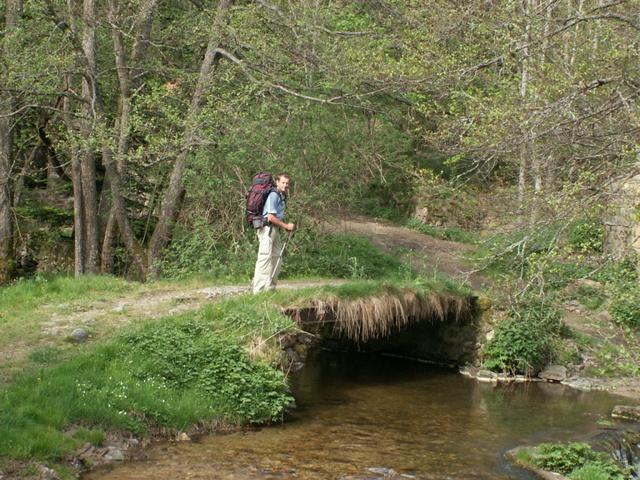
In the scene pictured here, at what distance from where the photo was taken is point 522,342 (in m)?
15.9

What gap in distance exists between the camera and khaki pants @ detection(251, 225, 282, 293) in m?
12.8

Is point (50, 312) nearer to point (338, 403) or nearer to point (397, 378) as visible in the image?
point (338, 403)

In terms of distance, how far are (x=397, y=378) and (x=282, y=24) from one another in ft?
25.4

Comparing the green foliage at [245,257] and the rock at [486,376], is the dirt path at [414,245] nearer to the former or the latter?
the green foliage at [245,257]

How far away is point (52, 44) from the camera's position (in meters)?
17.6

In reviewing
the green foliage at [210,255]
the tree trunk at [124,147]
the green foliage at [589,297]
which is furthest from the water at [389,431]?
the tree trunk at [124,147]

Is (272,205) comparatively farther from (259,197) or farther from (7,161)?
(7,161)

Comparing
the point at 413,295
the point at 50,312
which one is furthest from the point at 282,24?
the point at 50,312

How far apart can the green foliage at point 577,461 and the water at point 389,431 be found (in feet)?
1.55

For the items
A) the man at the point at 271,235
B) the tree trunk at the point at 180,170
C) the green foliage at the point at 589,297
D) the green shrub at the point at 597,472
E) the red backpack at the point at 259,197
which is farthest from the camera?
the green foliage at the point at 589,297

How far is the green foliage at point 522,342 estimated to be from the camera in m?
15.9

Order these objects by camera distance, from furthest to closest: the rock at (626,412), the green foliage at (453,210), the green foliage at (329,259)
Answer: the green foliage at (453,210)
the green foliage at (329,259)
the rock at (626,412)

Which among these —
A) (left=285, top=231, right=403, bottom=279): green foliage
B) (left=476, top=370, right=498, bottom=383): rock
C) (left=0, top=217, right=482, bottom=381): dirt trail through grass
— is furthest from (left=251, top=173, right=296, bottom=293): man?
(left=476, top=370, right=498, bottom=383): rock

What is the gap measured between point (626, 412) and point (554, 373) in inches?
112
